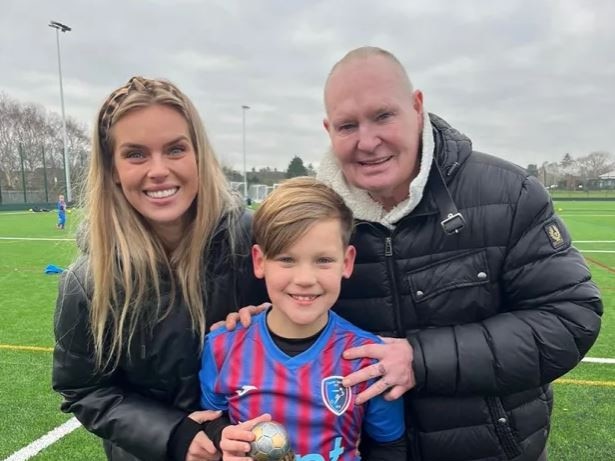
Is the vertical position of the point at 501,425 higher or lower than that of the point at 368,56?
lower

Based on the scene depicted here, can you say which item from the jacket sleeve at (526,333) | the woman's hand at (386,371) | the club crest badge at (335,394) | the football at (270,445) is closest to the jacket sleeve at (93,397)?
the football at (270,445)

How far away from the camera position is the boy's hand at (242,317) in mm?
2006

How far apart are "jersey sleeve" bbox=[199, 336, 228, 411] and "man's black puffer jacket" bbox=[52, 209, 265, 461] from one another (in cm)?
7

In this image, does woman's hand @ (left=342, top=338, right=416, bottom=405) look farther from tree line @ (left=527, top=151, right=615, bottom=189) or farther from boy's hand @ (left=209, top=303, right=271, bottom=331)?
tree line @ (left=527, top=151, right=615, bottom=189)

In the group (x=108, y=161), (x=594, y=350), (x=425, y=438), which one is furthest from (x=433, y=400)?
(x=594, y=350)

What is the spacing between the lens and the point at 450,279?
202 cm

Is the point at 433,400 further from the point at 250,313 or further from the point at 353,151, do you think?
the point at 353,151

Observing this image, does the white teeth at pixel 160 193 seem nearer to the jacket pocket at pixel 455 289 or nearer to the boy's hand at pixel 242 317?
the boy's hand at pixel 242 317

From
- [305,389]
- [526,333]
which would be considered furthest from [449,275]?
[305,389]

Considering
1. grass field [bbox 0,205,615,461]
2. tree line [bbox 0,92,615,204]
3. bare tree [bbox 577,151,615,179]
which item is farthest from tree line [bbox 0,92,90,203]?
bare tree [bbox 577,151,615,179]

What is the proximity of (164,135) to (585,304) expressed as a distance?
166 centimetres

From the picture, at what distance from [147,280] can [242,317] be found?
1.34 feet

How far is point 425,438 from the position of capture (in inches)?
81.0

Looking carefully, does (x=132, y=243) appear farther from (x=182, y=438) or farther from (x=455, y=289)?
(x=455, y=289)
